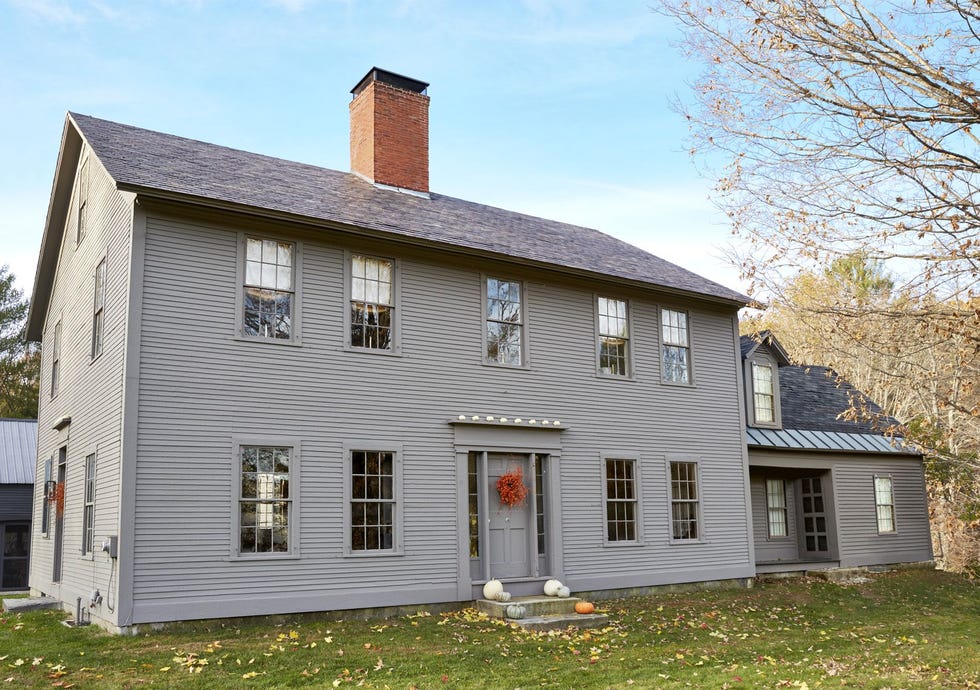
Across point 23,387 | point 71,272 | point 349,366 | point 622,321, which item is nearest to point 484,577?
point 349,366

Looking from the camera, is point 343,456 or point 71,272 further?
point 71,272

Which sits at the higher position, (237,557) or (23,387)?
(23,387)

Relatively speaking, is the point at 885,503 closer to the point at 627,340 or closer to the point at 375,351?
the point at 627,340

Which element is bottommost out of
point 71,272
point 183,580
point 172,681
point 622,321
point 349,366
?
point 172,681

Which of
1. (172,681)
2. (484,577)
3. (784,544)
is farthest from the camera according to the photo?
(784,544)

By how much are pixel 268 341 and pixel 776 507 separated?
1338 cm

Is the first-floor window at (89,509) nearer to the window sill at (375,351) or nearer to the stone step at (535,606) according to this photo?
the window sill at (375,351)

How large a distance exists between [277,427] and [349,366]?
1401 millimetres

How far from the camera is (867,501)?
2056cm

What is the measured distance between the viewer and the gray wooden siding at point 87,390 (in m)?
11.8

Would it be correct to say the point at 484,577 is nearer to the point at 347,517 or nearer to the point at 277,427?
the point at 347,517

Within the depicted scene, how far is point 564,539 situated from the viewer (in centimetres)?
1461

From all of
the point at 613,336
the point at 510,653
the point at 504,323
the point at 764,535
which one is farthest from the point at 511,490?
the point at 764,535

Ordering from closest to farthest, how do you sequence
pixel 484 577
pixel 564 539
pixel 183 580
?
pixel 183 580 → pixel 484 577 → pixel 564 539
